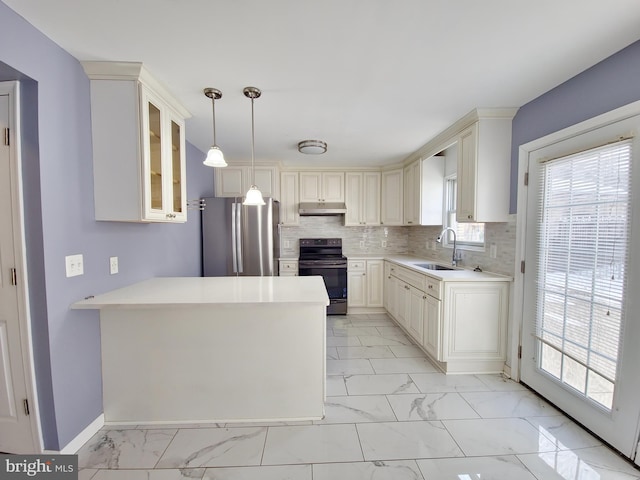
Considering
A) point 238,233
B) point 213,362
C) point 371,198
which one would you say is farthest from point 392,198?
point 213,362

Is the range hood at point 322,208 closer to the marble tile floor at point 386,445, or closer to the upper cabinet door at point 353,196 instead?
the upper cabinet door at point 353,196

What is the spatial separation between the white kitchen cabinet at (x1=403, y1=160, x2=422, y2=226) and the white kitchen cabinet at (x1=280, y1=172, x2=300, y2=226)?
1673 mm

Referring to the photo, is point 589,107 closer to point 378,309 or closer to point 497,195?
point 497,195

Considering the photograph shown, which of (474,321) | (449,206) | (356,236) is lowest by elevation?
(474,321)

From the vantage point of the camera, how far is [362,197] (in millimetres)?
4297

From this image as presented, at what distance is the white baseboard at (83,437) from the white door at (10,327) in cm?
15

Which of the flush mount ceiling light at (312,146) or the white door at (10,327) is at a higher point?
the flush mount ceiling light at (312,146)

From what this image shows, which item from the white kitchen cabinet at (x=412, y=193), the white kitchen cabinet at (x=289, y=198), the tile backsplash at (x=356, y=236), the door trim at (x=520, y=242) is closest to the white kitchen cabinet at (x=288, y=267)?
the tile backsplash at (x=356, y=236)

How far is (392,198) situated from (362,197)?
18.6 inches

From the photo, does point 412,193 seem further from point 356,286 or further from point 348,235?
point 356,286

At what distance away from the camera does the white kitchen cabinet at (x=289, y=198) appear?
13.7 feet

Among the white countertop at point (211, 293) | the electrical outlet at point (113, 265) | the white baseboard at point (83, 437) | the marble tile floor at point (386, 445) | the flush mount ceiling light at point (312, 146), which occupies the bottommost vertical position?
the marble tile floor at point (386, 445)

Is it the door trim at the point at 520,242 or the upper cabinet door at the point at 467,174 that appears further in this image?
the upper cabinet door at the point at 467,174

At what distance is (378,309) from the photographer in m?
4.23
